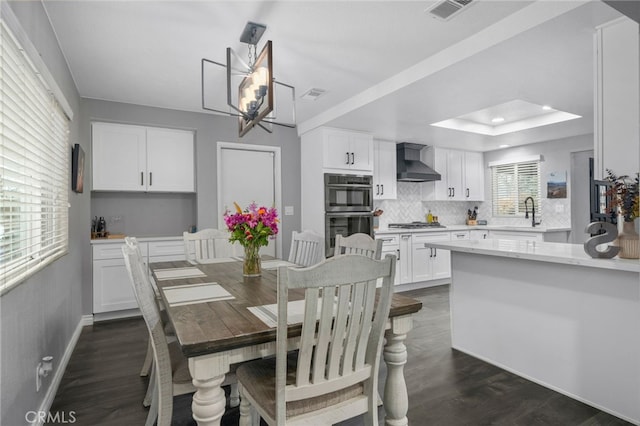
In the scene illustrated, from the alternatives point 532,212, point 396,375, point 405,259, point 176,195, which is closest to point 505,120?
point 532,212

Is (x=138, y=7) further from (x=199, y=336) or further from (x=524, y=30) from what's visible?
(x=524, y=30)

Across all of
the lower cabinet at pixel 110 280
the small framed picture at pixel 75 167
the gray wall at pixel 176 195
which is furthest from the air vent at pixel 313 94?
the lower cabinet at pixel 110 280

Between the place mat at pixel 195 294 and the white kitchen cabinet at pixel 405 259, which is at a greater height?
the place mat at pixel 195 294

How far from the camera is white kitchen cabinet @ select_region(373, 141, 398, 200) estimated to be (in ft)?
17.7

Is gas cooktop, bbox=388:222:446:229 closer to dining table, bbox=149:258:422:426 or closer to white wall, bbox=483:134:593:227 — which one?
white wall, bbox=483:134:593:227

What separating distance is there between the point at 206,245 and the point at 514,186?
5.43m

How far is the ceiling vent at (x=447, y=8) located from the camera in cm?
214

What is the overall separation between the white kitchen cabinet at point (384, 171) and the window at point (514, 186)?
2.25 meters

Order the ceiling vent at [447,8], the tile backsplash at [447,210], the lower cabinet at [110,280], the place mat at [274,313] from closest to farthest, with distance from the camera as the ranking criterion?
1. the place mat at [274,313]
2. the ceiling vent at [447,8]
3. the lower cabinet at [110,280]
4. the tile backsplash at [447,210]

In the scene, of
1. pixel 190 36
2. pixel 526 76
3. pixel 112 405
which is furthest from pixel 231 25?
pixel 112 405

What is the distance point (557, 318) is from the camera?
229cm

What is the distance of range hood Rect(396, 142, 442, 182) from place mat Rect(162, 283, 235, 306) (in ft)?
13.7

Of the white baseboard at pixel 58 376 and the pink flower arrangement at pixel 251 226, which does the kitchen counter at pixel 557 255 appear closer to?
the pink flower arrangement at pixel 251 226

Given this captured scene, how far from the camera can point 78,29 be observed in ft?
8.16
